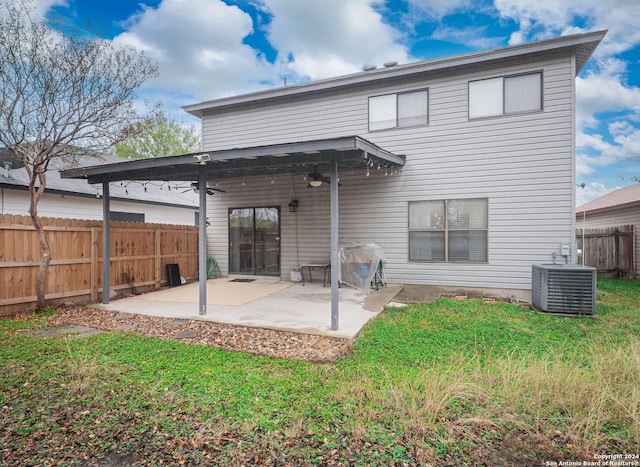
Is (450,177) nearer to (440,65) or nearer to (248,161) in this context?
(440,65)

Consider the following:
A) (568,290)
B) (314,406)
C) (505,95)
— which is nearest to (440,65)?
(505,95)

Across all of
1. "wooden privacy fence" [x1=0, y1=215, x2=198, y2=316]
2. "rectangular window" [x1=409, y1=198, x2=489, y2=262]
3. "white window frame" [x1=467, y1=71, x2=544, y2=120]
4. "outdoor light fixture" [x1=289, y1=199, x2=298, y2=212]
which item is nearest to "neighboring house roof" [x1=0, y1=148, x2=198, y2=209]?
"wooden privacy fence" [x1=0, y1=215, x2=198, y2=316]

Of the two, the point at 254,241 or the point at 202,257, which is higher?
the point at 254,241

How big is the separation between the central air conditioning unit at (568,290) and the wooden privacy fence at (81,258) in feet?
28.2

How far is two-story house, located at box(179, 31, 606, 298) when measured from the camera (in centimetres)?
679

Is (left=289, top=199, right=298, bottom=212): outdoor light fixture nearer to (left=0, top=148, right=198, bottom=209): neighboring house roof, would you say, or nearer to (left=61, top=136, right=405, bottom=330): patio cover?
(left=61, top=136, right=405, bottom=330): patio cover

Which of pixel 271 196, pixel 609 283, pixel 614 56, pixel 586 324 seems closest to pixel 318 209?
pixel 271 196

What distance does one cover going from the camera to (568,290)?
5781 millimetres

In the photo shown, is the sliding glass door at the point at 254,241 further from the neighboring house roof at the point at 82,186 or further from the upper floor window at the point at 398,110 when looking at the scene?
the upper floor window at the point at 398,110

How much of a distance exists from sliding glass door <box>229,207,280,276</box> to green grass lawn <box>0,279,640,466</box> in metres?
5.43

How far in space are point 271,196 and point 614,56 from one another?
12.0 m

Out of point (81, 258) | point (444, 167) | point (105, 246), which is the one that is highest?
point (444, 167)

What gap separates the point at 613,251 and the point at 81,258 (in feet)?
48.7

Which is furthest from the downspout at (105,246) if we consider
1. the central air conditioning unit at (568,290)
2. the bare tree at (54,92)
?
the central air conditioning unit at (568,290)
